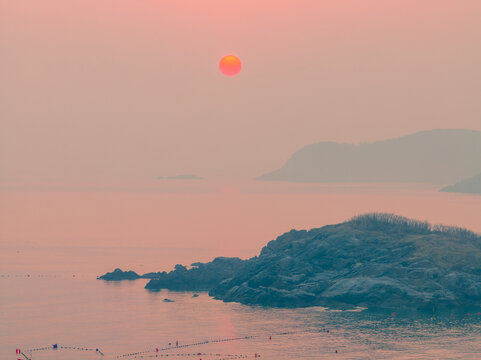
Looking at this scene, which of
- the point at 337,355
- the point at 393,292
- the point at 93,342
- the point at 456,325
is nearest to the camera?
the point at 337,355

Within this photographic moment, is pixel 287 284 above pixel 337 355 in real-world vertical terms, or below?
above

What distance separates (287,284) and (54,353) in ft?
207

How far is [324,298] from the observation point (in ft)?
632

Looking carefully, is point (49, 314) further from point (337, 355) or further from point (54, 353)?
point (337, 355)

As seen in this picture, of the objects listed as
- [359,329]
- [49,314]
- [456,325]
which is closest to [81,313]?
[49,314]

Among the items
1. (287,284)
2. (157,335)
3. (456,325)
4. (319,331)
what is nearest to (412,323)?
(456,325)

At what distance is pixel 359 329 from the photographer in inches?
6737

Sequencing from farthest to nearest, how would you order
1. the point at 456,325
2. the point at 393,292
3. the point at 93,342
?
the point at 393,292, the point at 456,325, the point at 93,342

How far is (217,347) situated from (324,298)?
40539 mm

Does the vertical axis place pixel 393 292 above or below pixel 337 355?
above

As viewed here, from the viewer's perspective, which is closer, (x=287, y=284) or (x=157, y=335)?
(x=157, y=335)

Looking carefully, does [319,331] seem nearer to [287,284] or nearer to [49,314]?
[287,284]

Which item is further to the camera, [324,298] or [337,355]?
[324,298]

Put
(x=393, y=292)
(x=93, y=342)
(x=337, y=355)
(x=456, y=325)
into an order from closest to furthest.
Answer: (x=337, y=355) → (x=93, y=342) → (x=456, y=325) → (x=393, y=292)
